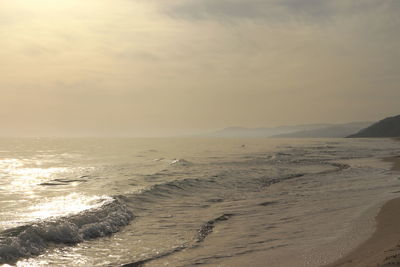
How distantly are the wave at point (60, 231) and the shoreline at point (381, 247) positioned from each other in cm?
809

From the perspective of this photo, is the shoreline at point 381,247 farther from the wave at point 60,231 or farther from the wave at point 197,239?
the wave at point 60,231

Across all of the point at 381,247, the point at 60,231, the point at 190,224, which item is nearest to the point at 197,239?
the point at 190,224

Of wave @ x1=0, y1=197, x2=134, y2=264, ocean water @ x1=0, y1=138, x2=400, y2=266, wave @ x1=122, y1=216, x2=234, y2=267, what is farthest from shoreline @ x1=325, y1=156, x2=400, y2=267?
wave @ x1=0, y1=197, x2=134, y2=264

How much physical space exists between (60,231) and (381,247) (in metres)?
9.68

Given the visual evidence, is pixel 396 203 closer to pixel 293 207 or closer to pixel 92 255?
pixel 293 207

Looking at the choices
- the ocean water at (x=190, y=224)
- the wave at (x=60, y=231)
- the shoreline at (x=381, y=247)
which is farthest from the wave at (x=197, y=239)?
the shoreline at (x=381, y=247)

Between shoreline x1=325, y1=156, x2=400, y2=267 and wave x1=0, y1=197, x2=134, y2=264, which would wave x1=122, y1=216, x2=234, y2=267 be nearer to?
wave x1=0, y1=197, x2=134, y2=264

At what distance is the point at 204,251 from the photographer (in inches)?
403

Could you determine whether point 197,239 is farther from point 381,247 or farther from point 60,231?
point 381,247

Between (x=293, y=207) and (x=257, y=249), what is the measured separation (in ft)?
21.5

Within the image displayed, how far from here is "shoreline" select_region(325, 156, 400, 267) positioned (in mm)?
6876

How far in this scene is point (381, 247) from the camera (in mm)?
8477

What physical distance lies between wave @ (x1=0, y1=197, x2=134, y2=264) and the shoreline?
809cm

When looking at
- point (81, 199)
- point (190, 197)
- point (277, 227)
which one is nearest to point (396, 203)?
point (277, 227)
